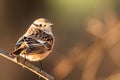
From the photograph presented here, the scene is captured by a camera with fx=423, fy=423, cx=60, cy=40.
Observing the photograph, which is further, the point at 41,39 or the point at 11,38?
the point at 11,38

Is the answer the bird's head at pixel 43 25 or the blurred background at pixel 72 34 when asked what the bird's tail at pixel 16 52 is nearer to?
the bird's head at pixel 43 25

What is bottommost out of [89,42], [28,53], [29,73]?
[29,73]

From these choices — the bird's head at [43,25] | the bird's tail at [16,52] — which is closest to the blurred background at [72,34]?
the bird's head at [43,25]

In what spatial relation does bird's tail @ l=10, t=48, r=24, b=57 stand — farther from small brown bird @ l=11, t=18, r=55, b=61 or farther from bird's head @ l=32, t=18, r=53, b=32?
bird's head @ l=32, t=18, r=53, b=32

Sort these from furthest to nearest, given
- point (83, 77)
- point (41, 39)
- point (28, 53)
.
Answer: point (83, 77) < point (41, 39) < point (28, 53)

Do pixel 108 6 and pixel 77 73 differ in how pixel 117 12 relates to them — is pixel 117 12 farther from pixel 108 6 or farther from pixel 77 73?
pixel 77 73

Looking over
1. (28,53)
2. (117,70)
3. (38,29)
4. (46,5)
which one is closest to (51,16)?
(46,5)

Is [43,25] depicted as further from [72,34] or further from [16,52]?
[72,34]
